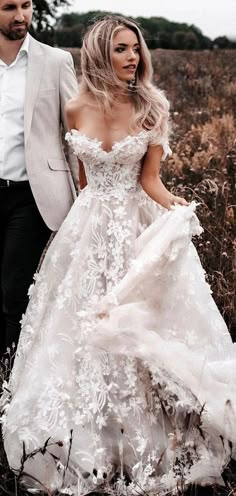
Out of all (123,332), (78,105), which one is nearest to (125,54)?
(78,105)

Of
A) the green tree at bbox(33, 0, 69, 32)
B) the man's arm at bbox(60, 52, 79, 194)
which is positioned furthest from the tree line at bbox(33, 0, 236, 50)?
the man's arm at bbox(60, 52, 79, 194)

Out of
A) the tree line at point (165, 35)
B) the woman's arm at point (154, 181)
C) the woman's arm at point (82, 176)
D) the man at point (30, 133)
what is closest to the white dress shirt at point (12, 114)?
the man at point (30, 133)

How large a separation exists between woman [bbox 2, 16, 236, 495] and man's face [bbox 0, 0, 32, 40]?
1.86 feet

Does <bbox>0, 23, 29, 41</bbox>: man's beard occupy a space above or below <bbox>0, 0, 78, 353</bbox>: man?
above

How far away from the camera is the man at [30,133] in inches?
179

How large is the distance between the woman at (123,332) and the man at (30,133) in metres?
0.38

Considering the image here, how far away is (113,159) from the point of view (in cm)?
407

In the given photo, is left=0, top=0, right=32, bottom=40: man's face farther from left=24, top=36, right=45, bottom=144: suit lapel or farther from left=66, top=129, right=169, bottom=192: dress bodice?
left=66, top=129, right=169, bottom=192: dress bodice

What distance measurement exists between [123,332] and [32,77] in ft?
5.50

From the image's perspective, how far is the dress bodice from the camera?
4016 millimetres

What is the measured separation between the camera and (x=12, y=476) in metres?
4.03

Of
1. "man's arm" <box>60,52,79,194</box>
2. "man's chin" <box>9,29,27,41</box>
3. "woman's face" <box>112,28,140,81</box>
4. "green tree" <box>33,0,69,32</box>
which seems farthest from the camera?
"green tree" <box>33,0,69,32</box>

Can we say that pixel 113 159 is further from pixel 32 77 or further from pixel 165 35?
pixel 165 35

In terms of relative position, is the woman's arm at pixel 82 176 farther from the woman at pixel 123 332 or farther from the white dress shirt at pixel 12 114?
the white dress shirt at pixel 12 114
